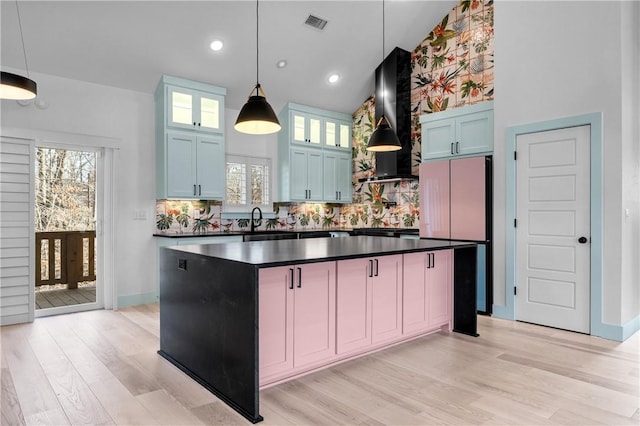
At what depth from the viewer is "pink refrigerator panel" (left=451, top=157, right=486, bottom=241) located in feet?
15.4

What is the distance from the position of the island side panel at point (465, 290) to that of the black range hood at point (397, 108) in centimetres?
A: 216

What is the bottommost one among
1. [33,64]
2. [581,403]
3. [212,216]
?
[581,403]

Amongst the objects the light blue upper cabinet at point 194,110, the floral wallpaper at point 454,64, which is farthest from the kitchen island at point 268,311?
the floral wallpaper at point 454,64

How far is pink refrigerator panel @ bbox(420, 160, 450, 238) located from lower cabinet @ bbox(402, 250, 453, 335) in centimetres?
120

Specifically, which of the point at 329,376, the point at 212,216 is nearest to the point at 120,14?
the point at 212,216

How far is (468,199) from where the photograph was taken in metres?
4.82

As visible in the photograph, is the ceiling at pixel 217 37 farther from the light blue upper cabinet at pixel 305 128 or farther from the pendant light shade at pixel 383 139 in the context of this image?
the pendant light shade at pixel 383 139

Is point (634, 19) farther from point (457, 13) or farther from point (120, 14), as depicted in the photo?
point (120, 14)

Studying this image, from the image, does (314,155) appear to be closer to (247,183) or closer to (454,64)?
(247,183)

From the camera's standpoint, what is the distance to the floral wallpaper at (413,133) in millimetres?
5410

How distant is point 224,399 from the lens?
2500 millimetres

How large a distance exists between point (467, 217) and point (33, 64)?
5.05m

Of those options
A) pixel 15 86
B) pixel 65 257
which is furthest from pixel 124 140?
pixel 15 86

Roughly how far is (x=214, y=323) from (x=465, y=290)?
246cm
